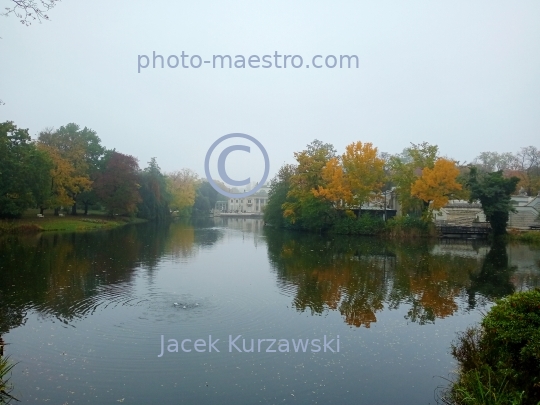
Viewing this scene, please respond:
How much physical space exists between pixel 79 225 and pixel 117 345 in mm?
33082

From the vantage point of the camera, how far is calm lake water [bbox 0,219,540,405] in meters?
6.75

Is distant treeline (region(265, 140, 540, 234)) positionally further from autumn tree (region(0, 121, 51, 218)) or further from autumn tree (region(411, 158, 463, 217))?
autumn tree (region(0, 121, 51, 218))

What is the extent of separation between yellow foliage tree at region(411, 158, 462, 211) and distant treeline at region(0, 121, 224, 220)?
2923cm

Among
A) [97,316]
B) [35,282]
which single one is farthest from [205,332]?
[35,282]

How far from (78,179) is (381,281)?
35036 millimetres

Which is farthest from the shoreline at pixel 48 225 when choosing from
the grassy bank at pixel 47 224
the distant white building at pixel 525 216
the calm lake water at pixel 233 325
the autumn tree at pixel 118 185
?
the distant white building at pixel 525 216

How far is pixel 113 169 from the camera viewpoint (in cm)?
4866

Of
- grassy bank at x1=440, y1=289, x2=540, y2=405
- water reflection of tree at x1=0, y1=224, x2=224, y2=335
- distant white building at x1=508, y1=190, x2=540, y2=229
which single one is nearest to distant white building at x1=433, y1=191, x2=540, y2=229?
distant white building at x1=508, y1=190, x2=540, y2=229

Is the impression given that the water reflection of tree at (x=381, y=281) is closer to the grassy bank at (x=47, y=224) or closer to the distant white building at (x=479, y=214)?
the distant white building at (x=479, y=214)

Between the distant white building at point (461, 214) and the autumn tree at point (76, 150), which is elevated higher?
the autumn tree at point (76, 150)

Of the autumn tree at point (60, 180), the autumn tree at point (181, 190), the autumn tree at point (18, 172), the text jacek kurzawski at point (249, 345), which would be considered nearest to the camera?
the text jacek kurzawski at point (249, 345)

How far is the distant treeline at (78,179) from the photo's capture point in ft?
106

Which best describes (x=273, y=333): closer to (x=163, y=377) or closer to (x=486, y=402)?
(x=163, y=377)

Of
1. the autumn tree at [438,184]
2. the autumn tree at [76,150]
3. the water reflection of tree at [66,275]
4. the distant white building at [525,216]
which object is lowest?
the water reflection of tree at [66,275]
